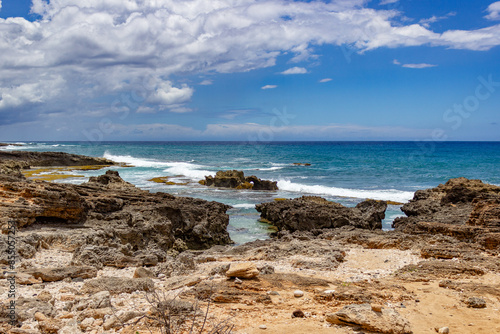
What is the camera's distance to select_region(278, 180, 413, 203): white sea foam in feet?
92.4

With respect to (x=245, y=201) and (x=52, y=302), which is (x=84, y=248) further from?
(x=245, y=201)

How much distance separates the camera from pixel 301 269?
8.19 m

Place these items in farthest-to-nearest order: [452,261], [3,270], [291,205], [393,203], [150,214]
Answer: [393,203] < [291,205] < [150,214] < [452,261] < [3,270]

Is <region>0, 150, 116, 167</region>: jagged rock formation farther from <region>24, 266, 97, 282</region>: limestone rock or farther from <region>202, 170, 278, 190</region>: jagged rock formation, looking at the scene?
<region>24, 266, 97, 282</region>: limestone rock

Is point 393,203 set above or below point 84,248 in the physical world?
below

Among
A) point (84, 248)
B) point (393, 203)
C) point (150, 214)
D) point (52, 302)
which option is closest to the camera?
→ point (52, 302)

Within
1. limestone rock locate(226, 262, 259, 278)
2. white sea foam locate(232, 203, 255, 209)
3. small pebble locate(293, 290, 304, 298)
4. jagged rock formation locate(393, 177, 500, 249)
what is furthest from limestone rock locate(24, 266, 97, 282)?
white sea foam locate(232, 203, 255, 209)

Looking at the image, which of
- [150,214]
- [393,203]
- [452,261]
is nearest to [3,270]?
[150,214]

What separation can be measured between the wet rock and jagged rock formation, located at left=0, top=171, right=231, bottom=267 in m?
1.26

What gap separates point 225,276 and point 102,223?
20.8 feet

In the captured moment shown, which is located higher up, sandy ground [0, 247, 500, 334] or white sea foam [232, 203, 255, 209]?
sandy ground [0, 247, 500, 334]

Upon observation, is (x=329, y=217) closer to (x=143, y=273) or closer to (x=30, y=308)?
(x=143, y=273)

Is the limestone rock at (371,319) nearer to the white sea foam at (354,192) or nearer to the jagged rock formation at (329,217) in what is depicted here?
the jagged rock formation at (329,217)

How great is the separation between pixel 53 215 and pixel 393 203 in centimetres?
2059
